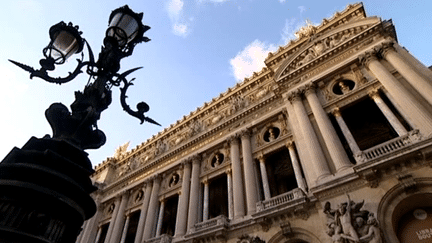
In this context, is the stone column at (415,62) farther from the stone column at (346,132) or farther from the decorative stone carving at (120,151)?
the decorative stone carving at (120,151)

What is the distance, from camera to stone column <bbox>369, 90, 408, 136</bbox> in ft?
35.0

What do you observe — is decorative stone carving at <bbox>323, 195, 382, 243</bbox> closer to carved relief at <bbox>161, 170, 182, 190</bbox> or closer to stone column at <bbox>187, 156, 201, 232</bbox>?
stone column at <bbox>187, 156, 201, 232</bbox>

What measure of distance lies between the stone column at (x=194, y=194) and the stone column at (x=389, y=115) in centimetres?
1128

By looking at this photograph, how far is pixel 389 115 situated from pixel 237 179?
8432 mm

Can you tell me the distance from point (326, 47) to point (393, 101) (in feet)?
19.8

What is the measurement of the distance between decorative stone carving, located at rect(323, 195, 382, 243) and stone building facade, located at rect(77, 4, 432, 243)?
0.12ft

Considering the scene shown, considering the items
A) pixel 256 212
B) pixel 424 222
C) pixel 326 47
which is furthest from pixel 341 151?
pixel 326 47

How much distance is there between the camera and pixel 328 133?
40.9 ft

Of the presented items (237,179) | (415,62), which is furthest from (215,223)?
(415,62)

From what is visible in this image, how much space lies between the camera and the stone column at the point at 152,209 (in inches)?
681

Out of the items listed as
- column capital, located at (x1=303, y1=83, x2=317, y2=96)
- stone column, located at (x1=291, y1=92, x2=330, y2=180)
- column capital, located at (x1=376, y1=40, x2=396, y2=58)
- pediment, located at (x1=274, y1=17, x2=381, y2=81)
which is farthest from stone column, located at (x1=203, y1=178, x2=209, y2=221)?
column capital, located at (x1=376, y1=40, x2=396, y2=58)

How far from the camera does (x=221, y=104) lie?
2148 centimetres

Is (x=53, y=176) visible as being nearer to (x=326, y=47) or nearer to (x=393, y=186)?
(x=393, y=186)

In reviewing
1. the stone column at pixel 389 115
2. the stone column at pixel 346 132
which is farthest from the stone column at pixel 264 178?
the stone column at pixel 389 115
